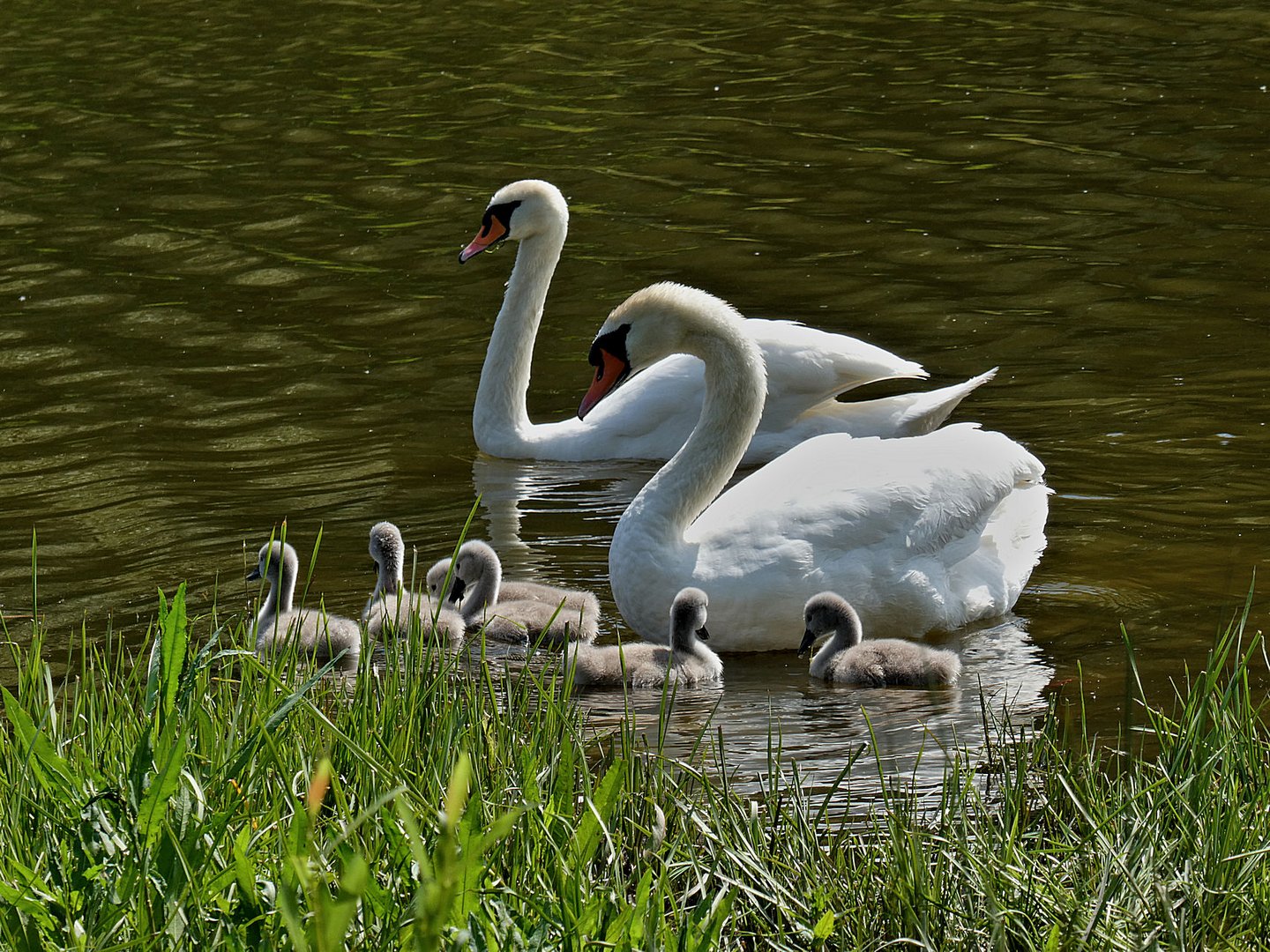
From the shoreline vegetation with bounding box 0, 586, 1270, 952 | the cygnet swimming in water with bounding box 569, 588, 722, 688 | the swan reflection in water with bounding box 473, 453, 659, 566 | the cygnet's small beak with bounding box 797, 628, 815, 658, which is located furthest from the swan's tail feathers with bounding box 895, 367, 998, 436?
the shoreline vegetation with bounding box 0, 586, 1270, 952

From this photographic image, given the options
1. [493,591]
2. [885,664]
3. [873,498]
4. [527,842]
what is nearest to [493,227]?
[493,591]

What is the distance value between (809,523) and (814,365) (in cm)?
249

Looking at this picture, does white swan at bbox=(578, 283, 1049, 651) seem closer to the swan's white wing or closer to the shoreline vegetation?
the swan's white wing

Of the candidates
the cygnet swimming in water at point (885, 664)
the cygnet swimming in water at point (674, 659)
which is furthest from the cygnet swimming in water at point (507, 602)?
the cygnet swimming in water at point (885, 664)

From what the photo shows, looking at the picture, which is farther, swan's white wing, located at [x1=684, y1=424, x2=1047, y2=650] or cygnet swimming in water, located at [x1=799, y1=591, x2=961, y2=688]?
swan's white wing, located at [x1=684, y1=424, x2=1047, y2=650]

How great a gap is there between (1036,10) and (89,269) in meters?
10.3

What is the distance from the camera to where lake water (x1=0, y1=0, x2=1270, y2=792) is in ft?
22.5

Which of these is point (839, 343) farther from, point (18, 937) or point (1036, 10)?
point (1036, 10)

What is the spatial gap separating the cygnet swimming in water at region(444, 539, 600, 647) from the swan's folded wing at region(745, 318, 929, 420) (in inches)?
86.1

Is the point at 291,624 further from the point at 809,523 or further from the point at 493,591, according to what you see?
the point at 809,523

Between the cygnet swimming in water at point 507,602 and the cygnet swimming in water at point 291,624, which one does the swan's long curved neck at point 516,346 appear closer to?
the cygnet swimming in water at point 507,602

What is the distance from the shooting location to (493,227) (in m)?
9.88

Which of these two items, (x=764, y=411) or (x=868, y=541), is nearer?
(x=868, y=541)

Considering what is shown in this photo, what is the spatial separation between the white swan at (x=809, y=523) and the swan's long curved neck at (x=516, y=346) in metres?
2.27
